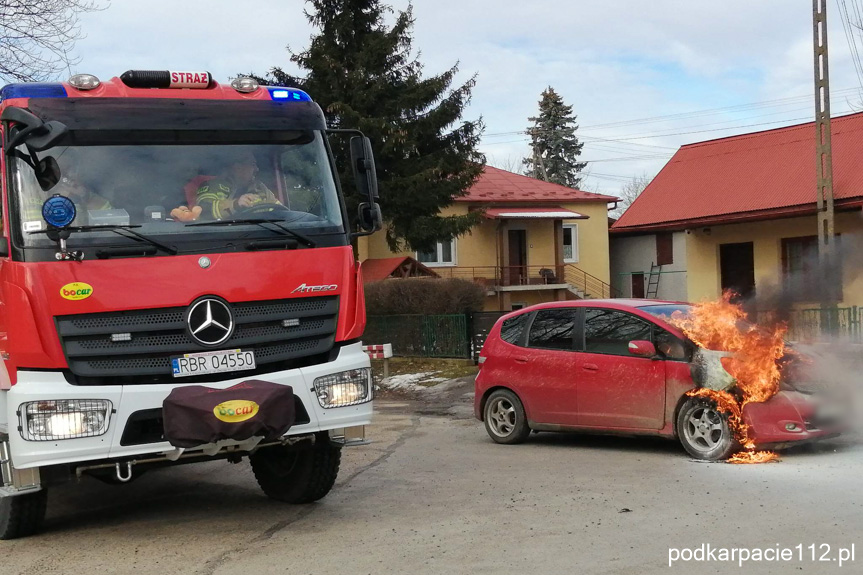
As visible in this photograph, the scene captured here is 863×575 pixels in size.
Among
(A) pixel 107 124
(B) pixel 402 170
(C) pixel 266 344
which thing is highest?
(B) pixel 402 170

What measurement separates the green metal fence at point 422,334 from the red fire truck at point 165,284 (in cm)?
1601

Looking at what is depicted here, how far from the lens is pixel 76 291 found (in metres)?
6.85

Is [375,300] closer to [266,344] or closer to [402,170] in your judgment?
[402,170]

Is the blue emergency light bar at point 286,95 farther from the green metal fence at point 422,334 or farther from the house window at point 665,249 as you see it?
the house window at point 665,249

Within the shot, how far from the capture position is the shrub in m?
26.2

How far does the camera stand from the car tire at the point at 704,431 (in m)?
9.66

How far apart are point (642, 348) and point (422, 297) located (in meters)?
16.1

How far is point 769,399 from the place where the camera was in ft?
31.3

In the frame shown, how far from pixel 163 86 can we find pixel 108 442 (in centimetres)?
281

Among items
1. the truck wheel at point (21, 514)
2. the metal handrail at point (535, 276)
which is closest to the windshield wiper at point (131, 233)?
the truck wheel at point (21, 514)

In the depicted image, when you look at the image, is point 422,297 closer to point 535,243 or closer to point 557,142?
point 535,243

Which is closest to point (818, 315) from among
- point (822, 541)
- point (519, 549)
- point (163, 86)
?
point (822, 541)

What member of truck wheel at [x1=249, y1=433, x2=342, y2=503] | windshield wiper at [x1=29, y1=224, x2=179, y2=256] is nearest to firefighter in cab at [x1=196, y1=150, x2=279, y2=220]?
windshield wiper at [x1=29, y1=224, x2=179, y2=256]

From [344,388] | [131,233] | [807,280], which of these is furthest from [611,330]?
[131,233]
